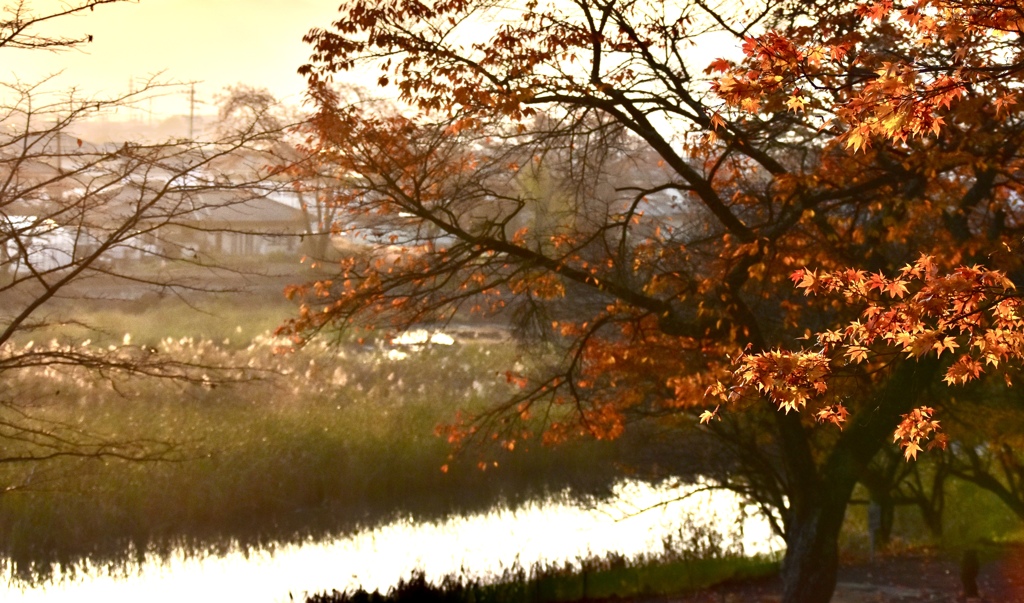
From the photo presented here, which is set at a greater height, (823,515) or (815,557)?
(823,515)

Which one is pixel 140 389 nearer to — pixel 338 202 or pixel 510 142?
pixel 338 202

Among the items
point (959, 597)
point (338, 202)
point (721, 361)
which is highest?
point (338, 202)

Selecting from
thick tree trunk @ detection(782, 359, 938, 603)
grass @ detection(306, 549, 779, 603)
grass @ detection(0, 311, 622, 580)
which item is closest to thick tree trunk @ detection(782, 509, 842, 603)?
thick tree trunk @ detection(782, 359, 938, 603)

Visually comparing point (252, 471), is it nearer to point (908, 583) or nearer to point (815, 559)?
point (815, 559)

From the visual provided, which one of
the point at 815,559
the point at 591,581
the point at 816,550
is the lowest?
the point at 591,581

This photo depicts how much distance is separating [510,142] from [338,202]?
7.22ft

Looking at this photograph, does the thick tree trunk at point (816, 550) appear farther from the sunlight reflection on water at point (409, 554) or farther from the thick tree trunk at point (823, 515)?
the sunlight reflection on water at point (409, 554)

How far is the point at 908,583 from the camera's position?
15.4 m

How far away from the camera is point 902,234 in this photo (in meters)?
10.1

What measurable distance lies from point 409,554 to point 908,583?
8275 millimetres

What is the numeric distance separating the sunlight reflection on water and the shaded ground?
166cm

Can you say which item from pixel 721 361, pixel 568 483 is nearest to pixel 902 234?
pixel 721 361

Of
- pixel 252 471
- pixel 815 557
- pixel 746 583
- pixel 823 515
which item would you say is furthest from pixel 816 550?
pixel 252 471

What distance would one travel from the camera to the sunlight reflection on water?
51.0 feet
